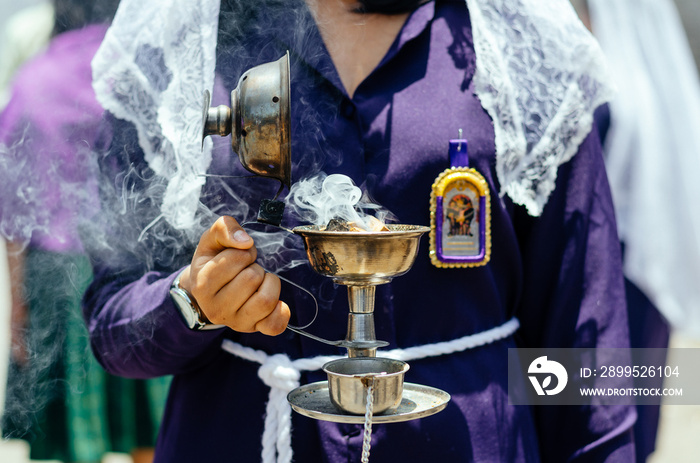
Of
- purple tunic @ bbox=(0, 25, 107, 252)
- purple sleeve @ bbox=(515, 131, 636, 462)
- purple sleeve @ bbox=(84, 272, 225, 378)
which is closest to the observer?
purple sleeve @ bbox=(84, 272, 225, 378)

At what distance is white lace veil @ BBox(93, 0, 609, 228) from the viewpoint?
144 centimetres

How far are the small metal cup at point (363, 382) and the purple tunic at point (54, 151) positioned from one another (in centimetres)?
89

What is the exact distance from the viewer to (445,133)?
1.46 m

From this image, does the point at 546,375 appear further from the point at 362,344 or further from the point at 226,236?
the point at 226,236

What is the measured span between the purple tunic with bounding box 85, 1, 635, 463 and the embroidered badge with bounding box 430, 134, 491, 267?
0.03 meters

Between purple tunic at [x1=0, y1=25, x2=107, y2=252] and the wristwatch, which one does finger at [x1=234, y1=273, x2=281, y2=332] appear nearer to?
the wristwatch

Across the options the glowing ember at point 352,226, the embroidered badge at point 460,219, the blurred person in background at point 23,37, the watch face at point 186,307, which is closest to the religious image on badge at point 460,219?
the embroidered badge at point 460,219

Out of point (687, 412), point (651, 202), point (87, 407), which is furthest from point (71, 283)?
point (687, 412)

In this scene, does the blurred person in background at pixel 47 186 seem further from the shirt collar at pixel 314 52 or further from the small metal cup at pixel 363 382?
the small metal cup at pixel 363 382

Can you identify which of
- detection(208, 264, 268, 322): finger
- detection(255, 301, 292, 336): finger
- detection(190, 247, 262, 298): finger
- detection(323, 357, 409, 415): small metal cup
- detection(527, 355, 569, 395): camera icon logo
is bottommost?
detection(527, 355, 569, 395): camera icon logo

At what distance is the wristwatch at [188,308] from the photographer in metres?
1.29

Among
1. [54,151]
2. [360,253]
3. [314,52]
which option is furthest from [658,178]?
[54,151]

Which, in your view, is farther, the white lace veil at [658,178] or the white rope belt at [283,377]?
the white lace veil at [658,178]

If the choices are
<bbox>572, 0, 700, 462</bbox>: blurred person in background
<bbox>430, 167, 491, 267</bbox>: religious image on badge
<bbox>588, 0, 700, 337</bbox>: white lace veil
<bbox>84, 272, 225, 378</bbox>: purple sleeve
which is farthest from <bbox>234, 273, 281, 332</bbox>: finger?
<bbox>588, 0, 700, 337</bbox>: white lace veil
